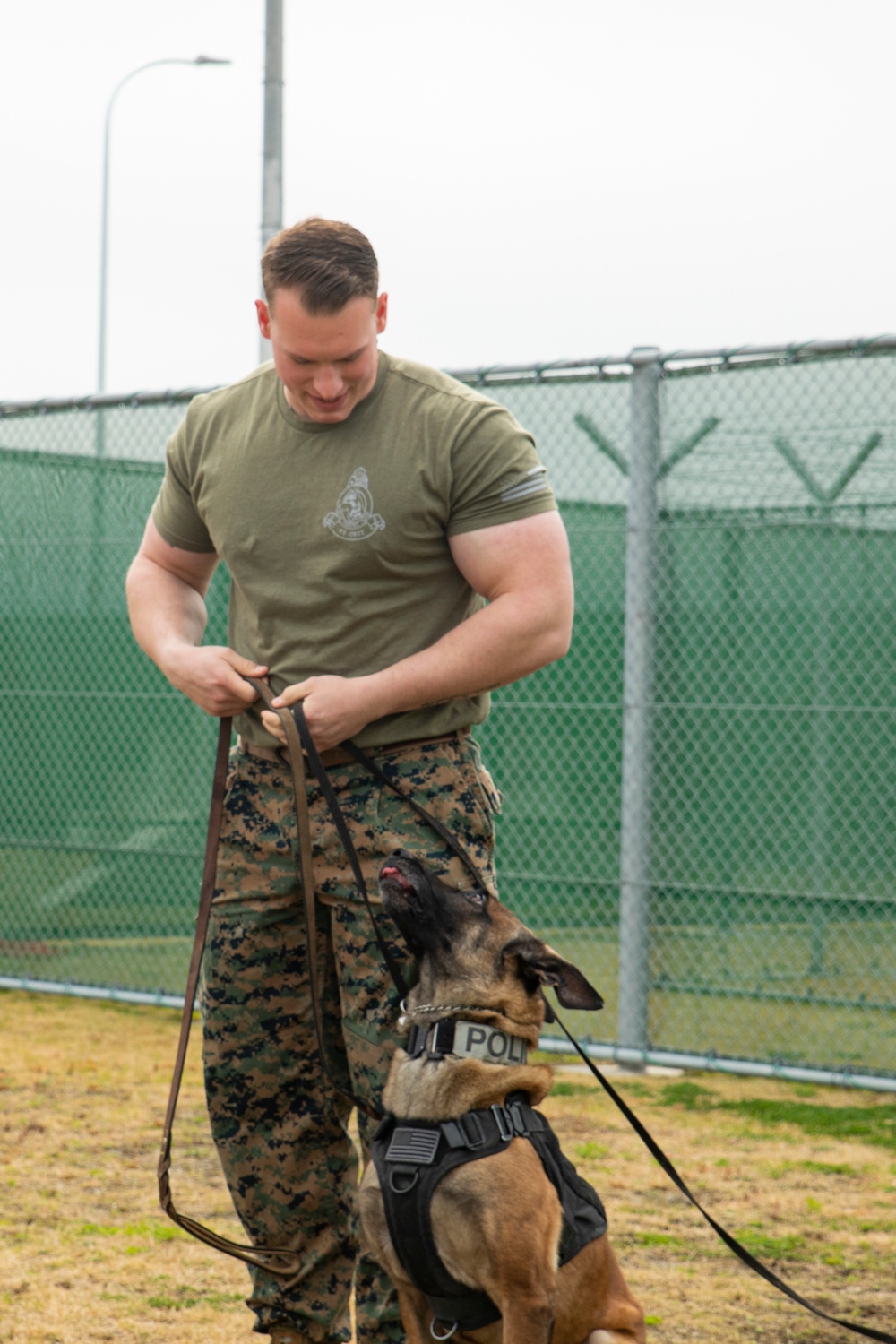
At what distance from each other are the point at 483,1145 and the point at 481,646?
34.9 inches

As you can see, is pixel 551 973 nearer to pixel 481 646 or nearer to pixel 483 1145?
pixel 483 1145

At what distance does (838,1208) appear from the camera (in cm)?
446

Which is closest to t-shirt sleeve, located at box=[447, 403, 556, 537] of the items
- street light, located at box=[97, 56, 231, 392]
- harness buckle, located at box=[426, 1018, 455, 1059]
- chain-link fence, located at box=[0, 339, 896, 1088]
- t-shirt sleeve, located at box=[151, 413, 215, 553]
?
t-shirt sleeve, located at box=[151, 413, 215, 553]

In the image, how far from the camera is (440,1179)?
2611 mm

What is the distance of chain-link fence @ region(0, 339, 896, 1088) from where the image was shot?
5.44m

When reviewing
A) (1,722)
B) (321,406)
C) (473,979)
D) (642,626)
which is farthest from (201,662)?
(1,722)

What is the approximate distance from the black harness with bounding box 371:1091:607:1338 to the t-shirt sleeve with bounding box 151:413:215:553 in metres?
1.26

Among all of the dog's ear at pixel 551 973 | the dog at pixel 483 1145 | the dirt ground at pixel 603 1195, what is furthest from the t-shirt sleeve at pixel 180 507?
the dirt ground at pixel 603 1195

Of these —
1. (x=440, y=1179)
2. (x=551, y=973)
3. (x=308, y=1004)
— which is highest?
(x=551, y=973)

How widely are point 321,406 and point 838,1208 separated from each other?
118 inches

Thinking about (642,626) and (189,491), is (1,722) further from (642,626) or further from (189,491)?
(189,491)

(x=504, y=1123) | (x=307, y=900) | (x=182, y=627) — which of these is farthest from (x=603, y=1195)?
(x=182, y=627)

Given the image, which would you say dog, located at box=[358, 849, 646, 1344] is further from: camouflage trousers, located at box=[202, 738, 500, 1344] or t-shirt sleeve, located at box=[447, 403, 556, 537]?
t-shirt sleeve, located at box=[447, 403, 556, 537]

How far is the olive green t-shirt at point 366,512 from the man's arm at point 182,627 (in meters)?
0.09
